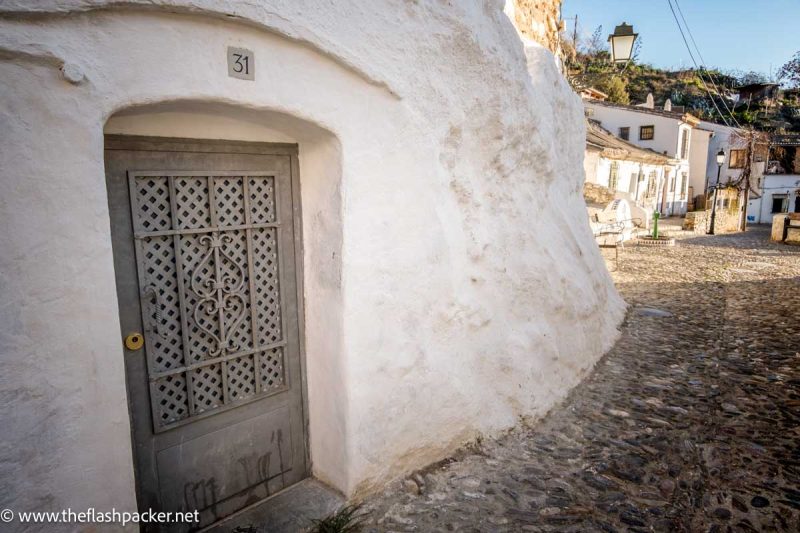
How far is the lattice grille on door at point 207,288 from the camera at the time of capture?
2.66m

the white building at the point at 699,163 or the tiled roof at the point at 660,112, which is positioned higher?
the tiled roof at the point at 660,112

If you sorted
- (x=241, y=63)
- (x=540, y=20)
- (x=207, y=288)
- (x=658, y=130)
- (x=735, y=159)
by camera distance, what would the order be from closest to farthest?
(x=241, y=63) < (x=207, y=288) < (x=540, y=20) < (x=658, y=130) < (x=735, y=159)

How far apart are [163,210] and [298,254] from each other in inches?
36.0

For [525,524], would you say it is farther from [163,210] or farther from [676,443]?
[163,210]

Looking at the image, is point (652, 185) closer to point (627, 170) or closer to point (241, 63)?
point (627, 170)

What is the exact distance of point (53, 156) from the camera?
1985 millimetres

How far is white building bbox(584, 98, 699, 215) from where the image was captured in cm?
2852

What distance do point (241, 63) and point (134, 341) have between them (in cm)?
163

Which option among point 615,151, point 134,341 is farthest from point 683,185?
point 134,341

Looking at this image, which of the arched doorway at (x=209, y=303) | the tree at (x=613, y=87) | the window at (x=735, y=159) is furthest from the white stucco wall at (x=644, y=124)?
the arched doorway at (x=209, y=303)

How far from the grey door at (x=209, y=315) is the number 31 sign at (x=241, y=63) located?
0.55 m

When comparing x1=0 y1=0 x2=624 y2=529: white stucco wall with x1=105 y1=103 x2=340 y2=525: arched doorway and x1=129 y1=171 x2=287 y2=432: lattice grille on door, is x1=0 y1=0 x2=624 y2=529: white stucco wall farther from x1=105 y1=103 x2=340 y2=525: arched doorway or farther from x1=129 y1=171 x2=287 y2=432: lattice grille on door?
x1=129 y1=171 x2=287 y2=432: lattice grille on door

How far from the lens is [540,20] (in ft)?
20.2

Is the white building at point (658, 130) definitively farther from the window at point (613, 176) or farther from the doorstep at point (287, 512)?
the doorstep at point (287, 512)
